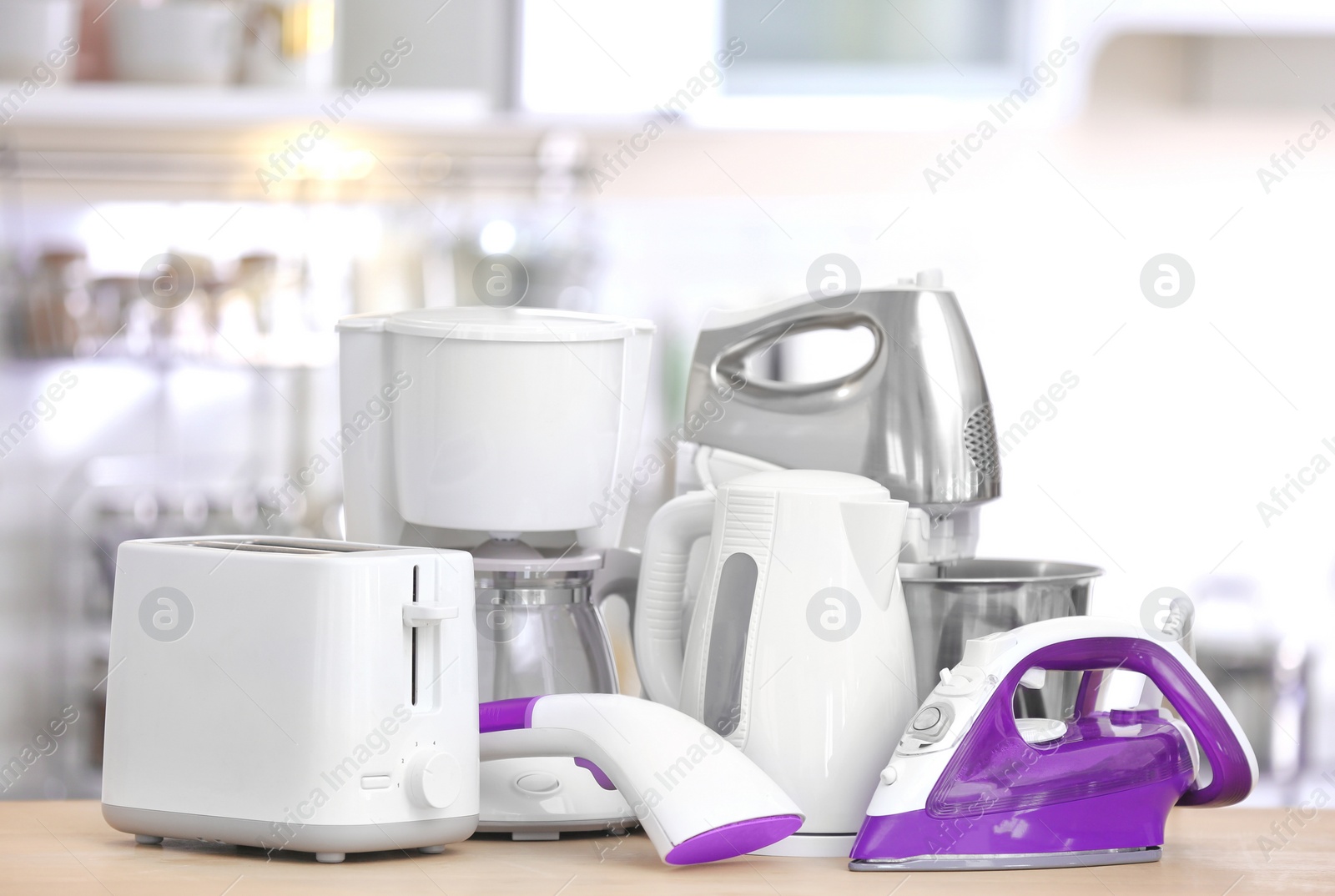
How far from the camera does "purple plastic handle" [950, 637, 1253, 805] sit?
2.58 feet

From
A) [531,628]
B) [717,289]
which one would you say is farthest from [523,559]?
[717,289]

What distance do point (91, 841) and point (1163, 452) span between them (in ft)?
6.15

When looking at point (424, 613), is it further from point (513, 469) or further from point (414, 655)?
point (513, 469)

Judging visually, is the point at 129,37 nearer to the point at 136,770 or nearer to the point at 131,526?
the point at 131,526

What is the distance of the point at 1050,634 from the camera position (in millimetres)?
784

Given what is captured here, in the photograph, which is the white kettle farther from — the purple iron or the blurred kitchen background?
the blurred kitchen background

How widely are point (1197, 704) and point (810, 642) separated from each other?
0.73 ft

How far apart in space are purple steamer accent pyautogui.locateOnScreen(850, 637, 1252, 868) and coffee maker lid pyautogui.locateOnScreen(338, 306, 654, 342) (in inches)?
12.5

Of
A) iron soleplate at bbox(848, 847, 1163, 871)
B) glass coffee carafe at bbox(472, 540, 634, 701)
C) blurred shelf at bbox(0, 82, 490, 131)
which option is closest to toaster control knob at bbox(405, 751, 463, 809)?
glass coffee carafe at bbox(472, 540, 634, 701)

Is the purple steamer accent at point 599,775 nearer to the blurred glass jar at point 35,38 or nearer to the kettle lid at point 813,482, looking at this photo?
the kettle lid at point 813,482

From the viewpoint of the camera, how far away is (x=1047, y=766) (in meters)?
0.76

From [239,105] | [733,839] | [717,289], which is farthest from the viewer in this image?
[717,289]

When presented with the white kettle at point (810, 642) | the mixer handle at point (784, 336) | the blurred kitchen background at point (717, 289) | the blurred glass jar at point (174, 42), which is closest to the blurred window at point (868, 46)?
the blurred kitchen background at point (717, 289)

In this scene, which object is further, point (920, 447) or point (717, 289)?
point (717, 289)
